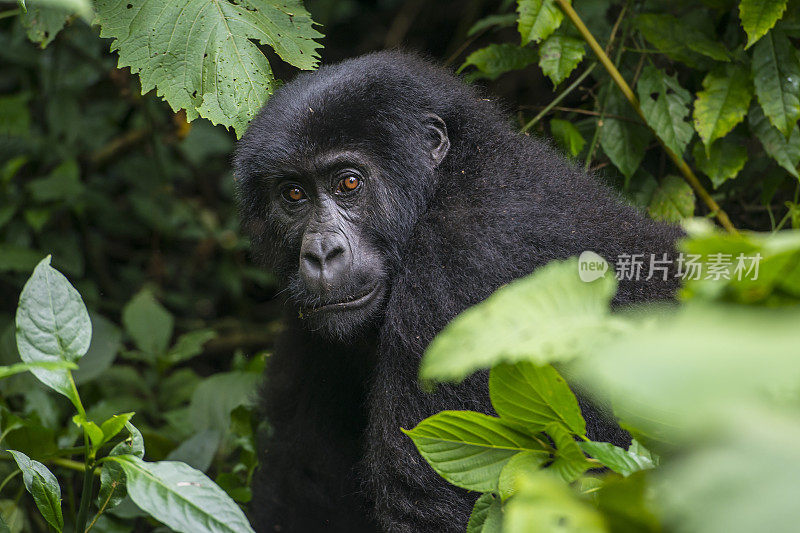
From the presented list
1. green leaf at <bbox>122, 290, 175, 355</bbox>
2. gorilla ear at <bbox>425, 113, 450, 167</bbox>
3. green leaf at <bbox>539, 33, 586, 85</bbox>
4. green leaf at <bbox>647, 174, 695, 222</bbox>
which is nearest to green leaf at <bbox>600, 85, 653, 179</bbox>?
green leaf at <bbox>647, 174, 695, 222</bbox>

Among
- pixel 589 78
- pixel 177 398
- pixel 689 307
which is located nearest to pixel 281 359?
pixel 177 398

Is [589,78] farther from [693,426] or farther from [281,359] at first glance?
[693,426]

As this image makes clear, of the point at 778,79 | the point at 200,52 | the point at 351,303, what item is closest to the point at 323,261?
the point at 351,303

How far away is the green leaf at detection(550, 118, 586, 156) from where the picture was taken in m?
3.45

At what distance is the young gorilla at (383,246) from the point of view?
256cm

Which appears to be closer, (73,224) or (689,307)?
(689,307)

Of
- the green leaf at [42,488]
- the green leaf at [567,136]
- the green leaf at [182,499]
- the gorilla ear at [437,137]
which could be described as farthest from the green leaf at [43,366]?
the green leaf at [567,136]

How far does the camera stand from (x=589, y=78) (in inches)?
156

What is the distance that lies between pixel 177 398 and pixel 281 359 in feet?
3.13

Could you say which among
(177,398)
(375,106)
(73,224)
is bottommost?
(73,224)

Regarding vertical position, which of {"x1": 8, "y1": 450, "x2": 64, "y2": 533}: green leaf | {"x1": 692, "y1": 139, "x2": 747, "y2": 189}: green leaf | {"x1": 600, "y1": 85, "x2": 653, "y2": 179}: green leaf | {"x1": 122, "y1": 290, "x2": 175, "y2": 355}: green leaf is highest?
{"x1": 692, "y1": 139, "x2": 747, "y2": 189}: green leaf

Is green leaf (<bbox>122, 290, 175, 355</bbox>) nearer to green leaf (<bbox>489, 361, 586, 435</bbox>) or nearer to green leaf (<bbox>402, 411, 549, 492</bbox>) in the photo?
green leaf (<bbox>402, 411, 549, 492</bbox>)

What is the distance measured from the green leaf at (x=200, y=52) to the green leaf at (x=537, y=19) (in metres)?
0.91

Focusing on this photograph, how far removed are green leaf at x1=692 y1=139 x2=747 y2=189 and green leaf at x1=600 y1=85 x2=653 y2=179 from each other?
25cm
